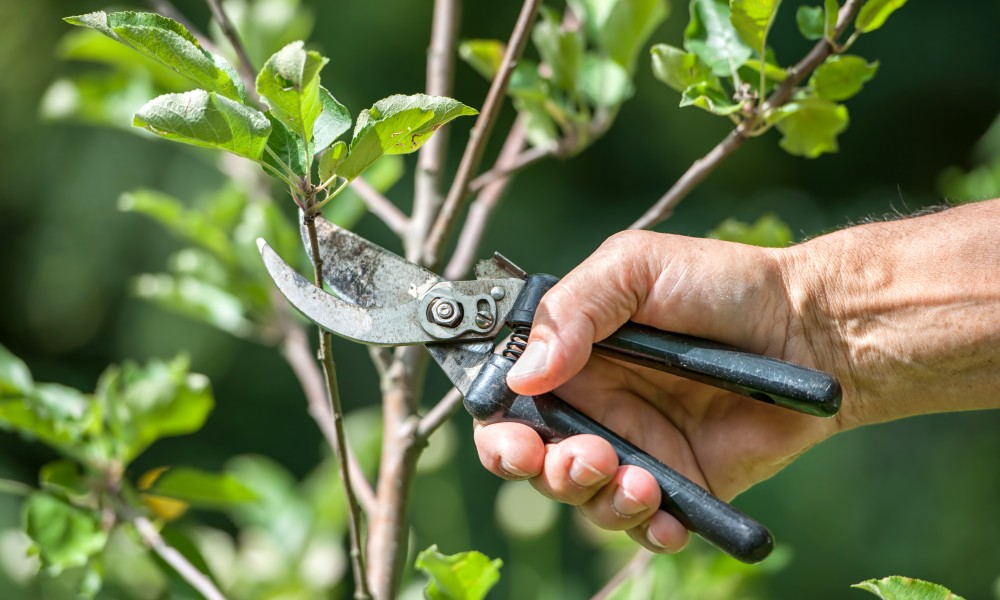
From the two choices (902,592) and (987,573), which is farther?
(987,573)

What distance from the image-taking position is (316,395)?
136cm

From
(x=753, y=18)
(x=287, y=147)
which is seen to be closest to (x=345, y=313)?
(x=287, y=147)

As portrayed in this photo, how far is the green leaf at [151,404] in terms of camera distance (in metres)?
1.22

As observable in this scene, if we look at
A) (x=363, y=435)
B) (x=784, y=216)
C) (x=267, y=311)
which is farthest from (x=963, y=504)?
(x=267, y=311)

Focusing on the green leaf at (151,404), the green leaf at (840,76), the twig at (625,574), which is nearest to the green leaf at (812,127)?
the green leaf at (840,76)

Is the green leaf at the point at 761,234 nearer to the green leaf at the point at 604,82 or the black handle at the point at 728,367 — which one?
the green leaf at the point at 604,82

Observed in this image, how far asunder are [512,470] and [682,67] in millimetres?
463

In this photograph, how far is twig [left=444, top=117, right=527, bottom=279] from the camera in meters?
1.30

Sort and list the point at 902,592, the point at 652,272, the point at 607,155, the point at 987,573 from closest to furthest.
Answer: the point at 902,592, the point at 652,272, the point at 987,573, the point at 607,155

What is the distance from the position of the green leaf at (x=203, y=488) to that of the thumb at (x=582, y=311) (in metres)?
0.52

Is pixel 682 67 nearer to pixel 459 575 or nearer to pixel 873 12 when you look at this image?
pixel 873 12

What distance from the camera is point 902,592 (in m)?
0.75

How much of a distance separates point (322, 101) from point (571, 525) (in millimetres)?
2108

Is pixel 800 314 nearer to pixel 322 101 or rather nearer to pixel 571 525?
pixel 322 101
